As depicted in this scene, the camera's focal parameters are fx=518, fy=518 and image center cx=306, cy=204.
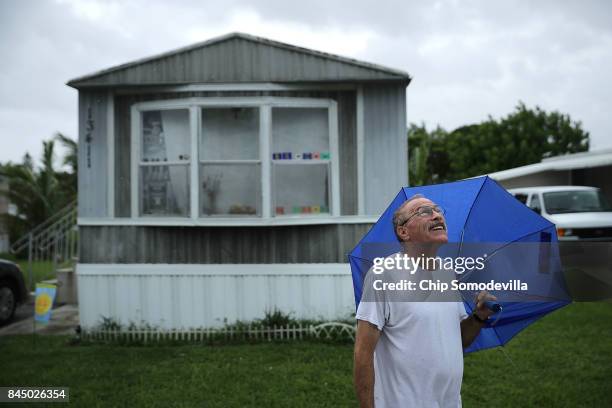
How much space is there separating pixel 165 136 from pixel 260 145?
1368 mm

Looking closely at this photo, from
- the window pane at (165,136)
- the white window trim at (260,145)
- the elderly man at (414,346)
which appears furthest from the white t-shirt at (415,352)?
the window pane at (165,136)

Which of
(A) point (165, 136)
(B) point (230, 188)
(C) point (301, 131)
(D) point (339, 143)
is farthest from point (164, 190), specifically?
(D) point (339, 143)

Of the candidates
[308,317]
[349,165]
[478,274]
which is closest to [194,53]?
[349,165]

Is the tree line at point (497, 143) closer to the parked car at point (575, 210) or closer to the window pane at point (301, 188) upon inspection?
the parked car at point (575, 210)

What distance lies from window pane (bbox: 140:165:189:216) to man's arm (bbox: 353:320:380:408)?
541 cm

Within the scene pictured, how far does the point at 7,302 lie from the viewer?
28.7 feet

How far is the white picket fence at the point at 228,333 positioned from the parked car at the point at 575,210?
669 cm

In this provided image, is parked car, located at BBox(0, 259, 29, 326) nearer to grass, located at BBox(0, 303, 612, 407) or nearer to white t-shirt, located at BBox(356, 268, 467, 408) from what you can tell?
grass, located at BBox(0, 303, 612, 407)

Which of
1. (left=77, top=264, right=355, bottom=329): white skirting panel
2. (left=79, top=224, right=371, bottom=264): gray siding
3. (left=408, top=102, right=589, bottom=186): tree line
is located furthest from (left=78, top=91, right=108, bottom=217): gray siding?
(left=408, top=102, right=589, bottom=186): tree line

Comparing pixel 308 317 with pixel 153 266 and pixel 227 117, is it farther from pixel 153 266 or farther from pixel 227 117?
pixel 227 117

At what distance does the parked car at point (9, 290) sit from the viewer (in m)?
8.65

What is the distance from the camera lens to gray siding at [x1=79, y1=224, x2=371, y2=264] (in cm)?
714

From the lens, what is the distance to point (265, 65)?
7109 mm

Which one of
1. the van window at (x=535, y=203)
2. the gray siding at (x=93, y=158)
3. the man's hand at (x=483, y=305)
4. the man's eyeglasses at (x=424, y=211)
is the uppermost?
the gray siding at (x=93, y=158)
